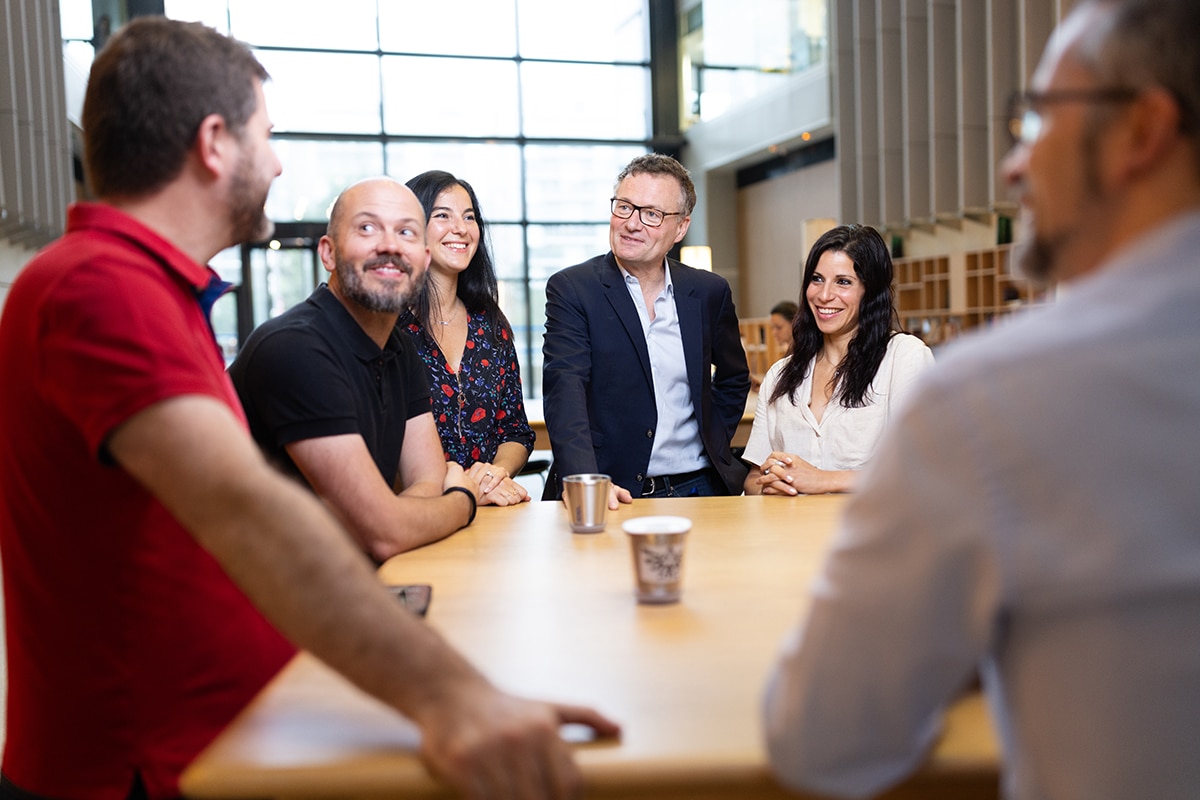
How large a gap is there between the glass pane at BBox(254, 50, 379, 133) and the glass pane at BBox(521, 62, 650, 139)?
208 cm

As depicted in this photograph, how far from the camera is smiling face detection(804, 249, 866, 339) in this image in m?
3.09

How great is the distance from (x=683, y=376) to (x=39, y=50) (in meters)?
8.59

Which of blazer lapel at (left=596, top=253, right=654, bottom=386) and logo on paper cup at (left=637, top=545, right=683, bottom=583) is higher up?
A: blazer lapel at (left=596, top=253, right=654, bottom=386)

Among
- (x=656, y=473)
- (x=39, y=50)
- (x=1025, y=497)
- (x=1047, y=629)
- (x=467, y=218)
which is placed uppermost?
(x=39, y=50)

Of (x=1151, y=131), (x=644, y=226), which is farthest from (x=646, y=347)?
(x=1151, y=131)

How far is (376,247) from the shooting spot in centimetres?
222

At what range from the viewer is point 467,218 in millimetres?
3113

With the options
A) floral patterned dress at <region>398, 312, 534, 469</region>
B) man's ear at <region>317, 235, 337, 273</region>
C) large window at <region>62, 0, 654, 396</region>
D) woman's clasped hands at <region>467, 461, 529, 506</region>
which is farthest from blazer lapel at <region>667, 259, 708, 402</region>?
large window at <region>62, 0, 654, 396</region>

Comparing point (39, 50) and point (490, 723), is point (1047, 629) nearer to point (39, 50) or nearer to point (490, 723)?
point (490, 723)

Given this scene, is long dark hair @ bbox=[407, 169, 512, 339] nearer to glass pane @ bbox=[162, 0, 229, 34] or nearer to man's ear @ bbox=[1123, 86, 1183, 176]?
man's ear @ bbox=[1123, 86, 1183, 176]

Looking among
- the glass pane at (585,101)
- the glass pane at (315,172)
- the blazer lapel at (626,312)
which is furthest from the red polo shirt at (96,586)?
the glass pane at (585,101)

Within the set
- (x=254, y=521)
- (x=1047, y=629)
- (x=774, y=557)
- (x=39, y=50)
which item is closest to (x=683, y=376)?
(x=774, y=557)

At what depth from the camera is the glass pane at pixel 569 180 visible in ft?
45.8

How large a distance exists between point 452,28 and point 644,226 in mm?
11431
